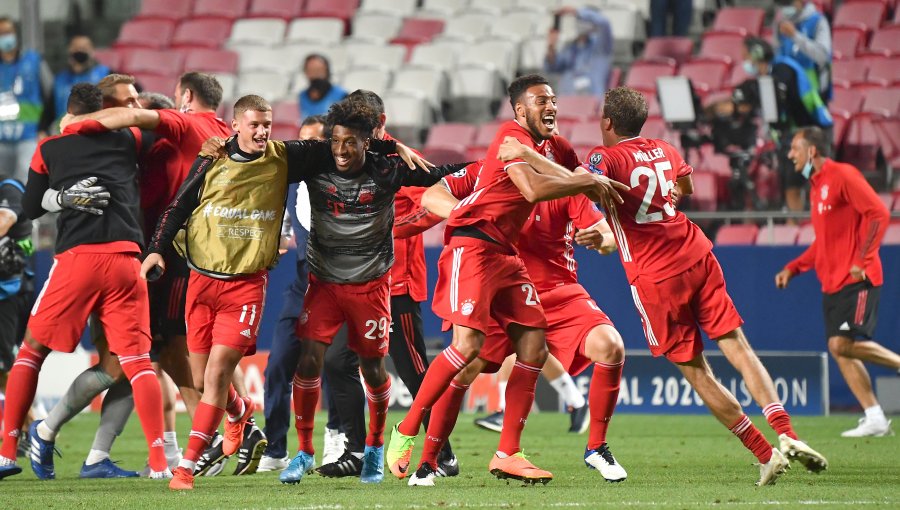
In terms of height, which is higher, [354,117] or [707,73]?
[354,117]

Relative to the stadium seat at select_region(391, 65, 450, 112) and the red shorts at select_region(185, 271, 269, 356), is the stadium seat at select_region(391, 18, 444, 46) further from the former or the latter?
the red shorts at select_region(185, 271, 269, 356)

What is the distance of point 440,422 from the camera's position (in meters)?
7.16

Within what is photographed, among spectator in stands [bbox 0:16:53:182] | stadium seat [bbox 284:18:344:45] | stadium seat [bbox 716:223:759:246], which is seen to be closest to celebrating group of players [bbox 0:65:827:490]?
stadium seat [bbox 716:223:759:246]

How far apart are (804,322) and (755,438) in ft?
20.2

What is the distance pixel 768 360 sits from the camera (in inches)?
499

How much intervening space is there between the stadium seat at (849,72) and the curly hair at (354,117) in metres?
10.0

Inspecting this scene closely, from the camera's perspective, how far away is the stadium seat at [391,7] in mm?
19500

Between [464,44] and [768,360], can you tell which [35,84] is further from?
[768,360]

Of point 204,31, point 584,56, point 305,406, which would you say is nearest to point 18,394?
point 305,406

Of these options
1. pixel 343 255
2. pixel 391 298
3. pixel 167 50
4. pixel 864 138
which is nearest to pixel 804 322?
pixel 864 138

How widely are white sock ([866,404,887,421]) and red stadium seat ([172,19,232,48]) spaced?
12.0m

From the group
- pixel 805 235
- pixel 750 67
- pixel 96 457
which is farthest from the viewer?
pixel 750 67

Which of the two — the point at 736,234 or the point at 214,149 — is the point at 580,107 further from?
the point at 214,149

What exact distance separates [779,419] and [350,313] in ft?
→ 7.44
